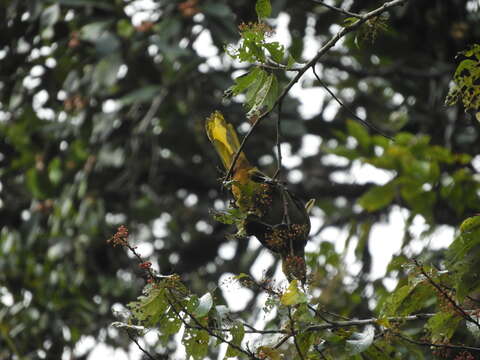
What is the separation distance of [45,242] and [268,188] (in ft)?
8.05

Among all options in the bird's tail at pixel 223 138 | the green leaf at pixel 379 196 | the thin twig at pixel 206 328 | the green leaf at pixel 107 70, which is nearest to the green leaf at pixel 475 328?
the thin twig at pixel 206 328

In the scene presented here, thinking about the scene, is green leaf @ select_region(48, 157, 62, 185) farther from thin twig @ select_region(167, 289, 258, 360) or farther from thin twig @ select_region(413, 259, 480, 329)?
thin twig @ select_region(413, 259, 480, 329)

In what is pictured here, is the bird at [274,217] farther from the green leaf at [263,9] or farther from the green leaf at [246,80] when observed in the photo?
the green leaf at [263,9]

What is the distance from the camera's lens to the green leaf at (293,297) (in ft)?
4.10

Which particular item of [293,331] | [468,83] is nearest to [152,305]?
[293,331]

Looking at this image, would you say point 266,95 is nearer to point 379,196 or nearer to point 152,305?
point 152,305

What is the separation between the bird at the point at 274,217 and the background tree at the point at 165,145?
1084 millimetres

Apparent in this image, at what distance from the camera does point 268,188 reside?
1511mm

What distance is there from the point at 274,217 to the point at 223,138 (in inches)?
8.2

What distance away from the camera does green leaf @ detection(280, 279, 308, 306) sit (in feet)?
4.10

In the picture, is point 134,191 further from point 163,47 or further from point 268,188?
point 268,188

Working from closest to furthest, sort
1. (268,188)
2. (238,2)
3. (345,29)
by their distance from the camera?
(345,29) → (268,188) → (238,2)

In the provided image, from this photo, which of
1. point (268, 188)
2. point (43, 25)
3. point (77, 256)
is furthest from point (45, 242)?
point (268, 188)

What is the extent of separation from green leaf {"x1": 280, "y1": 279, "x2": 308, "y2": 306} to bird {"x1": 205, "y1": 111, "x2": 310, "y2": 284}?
0.16 metres
